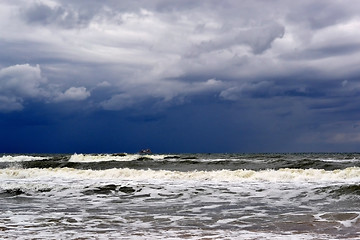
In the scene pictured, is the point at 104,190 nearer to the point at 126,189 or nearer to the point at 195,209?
the point at 126,189

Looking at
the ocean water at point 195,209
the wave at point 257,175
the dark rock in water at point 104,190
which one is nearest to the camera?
the ocean water at point 195,209

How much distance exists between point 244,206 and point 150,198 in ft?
12.5

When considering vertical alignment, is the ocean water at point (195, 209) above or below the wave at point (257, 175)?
below

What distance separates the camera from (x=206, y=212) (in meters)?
11.3

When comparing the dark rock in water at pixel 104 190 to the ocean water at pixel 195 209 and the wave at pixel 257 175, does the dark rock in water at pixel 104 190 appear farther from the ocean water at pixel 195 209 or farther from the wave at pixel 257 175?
the wave at pixel 257 175

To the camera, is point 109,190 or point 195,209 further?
point 109,190

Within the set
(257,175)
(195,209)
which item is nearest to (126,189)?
(195,209)

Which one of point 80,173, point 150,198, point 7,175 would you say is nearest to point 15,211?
point 150,198

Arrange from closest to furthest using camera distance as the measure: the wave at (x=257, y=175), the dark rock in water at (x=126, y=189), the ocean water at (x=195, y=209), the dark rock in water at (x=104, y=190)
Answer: the ocean water at (x=195, y=209) → the dark rock in water at (x=104, y=190) → the dark rock in water at (x=126, y=189) → the wave at (x=257, y=175)

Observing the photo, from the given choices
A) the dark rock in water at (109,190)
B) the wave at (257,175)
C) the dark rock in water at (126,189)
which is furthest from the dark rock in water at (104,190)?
the wave at (257,175)

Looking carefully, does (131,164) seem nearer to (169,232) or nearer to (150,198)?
(150,198)

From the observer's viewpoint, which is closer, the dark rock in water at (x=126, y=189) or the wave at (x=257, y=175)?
the dark rock in water at (x=126, y=189)

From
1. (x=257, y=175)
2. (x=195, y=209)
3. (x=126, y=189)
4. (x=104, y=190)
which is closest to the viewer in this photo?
(x=195, y=209)

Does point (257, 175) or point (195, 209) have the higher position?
point (257, 175)
